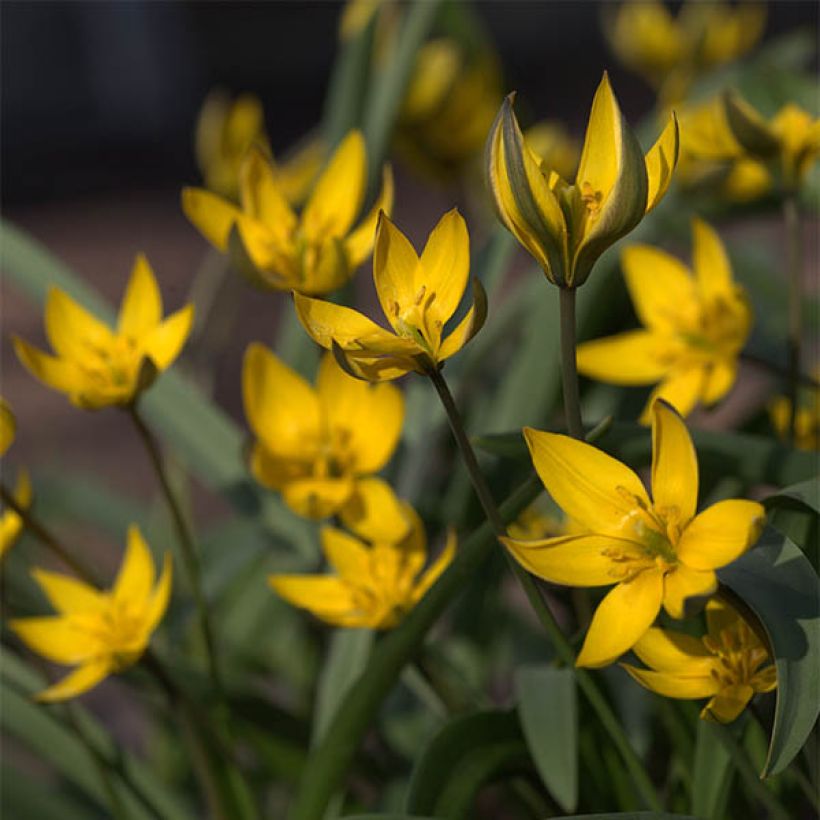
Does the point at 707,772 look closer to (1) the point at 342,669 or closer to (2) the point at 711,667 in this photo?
(2) the point at 711,667

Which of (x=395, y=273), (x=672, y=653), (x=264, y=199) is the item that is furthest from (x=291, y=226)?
(x=672, y=653)

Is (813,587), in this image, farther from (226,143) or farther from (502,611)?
(226,143)

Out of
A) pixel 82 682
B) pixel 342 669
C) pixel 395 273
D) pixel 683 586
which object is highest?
pixel 395 273

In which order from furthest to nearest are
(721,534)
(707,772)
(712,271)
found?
(712,271)
(707,772)
(721,534)

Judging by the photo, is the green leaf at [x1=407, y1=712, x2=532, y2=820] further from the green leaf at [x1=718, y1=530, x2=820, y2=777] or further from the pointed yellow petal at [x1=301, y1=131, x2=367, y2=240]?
the pointed yellow petal at [x1=301, y1=131, x2=367, y2=240]

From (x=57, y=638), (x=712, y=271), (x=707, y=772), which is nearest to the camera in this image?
(x=707, y=772)

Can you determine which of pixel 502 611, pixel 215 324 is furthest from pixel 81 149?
pixel 502 611
